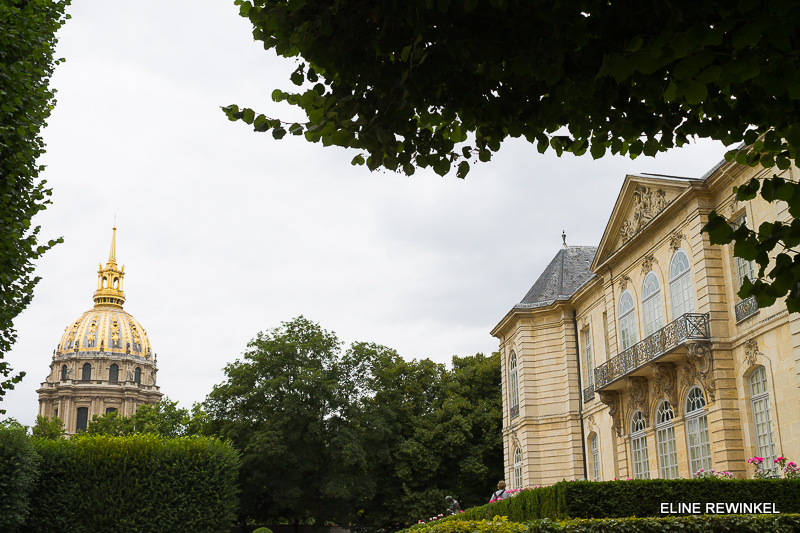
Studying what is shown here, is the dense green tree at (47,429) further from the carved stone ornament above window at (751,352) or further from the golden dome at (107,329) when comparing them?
the carved stone ornament above window at (751,352)

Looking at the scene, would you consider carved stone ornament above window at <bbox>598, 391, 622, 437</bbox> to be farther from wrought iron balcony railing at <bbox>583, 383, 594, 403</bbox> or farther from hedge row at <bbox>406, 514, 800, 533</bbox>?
hedge row at <bbox>406, 514, 800, 533</bbox>

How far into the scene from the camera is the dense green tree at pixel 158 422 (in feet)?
201

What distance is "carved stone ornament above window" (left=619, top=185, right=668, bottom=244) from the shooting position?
21281 millimetres

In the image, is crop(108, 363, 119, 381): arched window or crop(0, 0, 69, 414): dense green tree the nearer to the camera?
crop(0, 0, 69, 414): dense green tree

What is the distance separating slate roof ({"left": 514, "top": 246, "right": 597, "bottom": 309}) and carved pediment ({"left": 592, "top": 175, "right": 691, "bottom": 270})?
16.5 feet

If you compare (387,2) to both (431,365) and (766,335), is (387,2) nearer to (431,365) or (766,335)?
(766,335)

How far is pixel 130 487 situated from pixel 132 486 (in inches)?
3.3

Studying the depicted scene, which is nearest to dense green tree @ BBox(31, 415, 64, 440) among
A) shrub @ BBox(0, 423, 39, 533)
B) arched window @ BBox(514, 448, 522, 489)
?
shrub @ BBox(0, 423, 39, 533)

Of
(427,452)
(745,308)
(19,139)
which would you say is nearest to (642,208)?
(745,308)

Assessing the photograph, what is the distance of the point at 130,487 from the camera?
27.5 meters

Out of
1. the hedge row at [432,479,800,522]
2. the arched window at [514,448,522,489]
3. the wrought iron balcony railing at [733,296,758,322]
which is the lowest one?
the hedge row at [432,479,800,522]

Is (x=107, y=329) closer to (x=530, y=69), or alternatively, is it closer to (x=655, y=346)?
(x=655, y=346)

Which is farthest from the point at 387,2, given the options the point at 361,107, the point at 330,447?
the point at 330,447

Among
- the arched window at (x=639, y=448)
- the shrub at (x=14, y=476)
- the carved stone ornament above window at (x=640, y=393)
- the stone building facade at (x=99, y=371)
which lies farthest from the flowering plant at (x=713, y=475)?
the stone building facade at (x=99, y=371)
